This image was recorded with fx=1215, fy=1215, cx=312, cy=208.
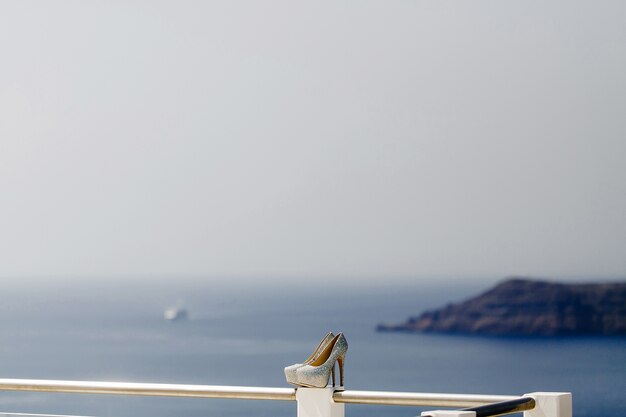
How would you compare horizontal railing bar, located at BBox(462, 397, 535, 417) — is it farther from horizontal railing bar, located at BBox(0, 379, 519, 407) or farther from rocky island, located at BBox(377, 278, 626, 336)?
rocky island, located at BBox(377, 278, 626, 336)

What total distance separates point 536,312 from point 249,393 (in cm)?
2742

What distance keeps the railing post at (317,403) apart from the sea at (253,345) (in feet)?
87.4

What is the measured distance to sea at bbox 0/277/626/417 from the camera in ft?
105

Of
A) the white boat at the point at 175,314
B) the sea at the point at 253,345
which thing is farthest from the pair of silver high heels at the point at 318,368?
the white boat at the point at 175,314

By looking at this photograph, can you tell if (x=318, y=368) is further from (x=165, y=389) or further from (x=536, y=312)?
(x=536, y=312)

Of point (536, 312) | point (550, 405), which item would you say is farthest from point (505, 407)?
point (536, 312)

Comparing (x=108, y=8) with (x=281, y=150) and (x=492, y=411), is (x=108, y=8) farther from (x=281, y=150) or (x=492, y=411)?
(x=492, y=411)

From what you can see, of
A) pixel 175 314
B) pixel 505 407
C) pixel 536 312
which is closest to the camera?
pixel 505 407

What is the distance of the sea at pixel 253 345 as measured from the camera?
3203 centimetres

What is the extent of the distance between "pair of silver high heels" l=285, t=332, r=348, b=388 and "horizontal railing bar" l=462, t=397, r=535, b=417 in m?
1.04

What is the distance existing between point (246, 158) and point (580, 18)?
30.0 feet

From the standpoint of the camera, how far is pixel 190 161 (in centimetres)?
3228

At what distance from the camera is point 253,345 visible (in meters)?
35.7

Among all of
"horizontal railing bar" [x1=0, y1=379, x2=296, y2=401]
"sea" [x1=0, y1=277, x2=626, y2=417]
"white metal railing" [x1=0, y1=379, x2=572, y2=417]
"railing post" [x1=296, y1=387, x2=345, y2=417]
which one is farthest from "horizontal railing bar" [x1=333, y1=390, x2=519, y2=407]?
"sea" [x1=0, y1=277, x2=626, y2=417]
